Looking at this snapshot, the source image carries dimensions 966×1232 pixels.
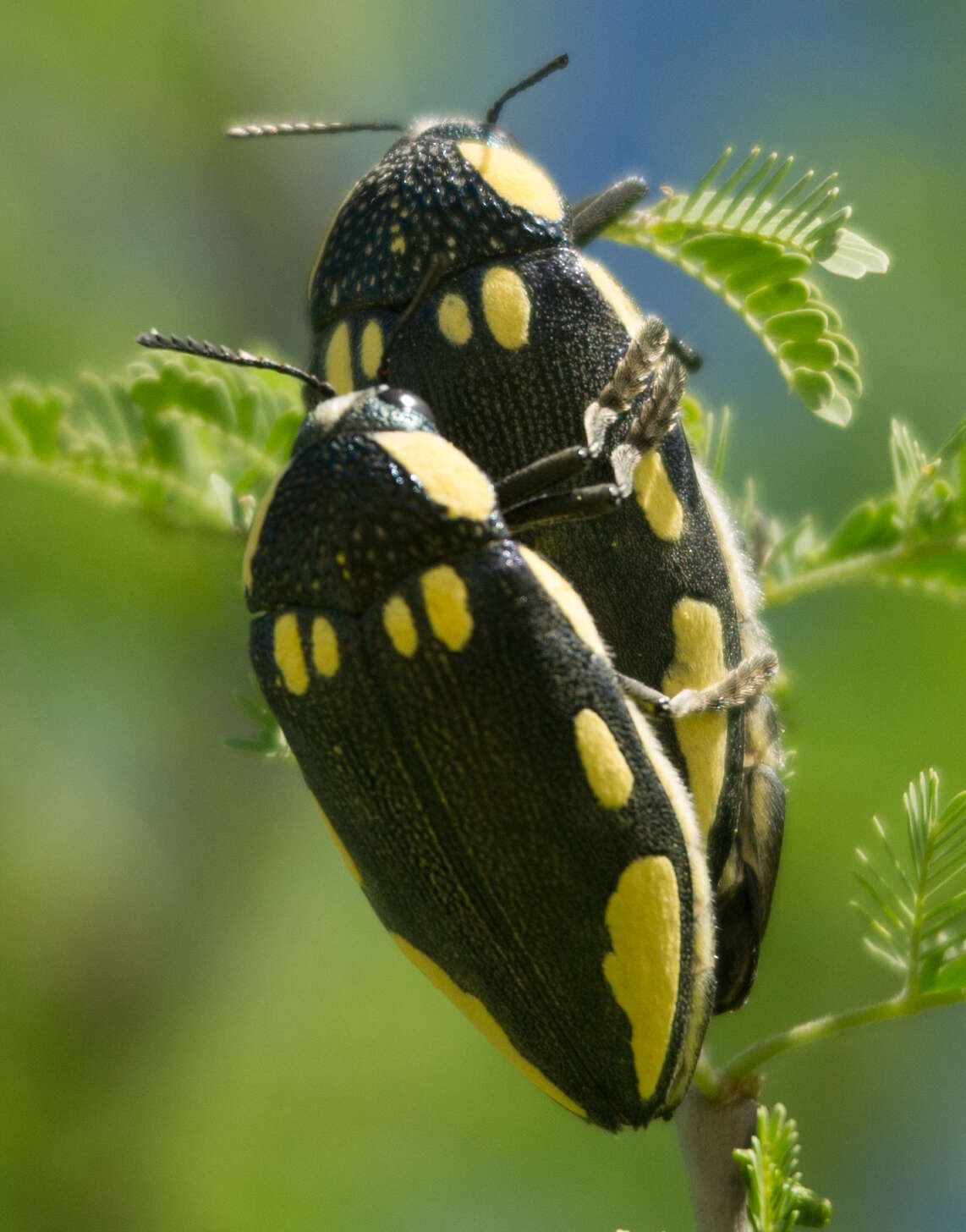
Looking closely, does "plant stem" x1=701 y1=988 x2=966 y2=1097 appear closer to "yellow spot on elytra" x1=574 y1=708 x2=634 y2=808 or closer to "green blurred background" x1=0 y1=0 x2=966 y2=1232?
"yellow spot on elytra" x1=574 y1=708 x2=634 y2=808

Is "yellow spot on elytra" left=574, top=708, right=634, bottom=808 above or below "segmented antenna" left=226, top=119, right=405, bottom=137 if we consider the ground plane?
below

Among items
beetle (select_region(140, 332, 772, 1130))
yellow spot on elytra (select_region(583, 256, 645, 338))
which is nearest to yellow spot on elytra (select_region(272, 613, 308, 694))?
beetle (select_region(140, 332, 772, 1130))

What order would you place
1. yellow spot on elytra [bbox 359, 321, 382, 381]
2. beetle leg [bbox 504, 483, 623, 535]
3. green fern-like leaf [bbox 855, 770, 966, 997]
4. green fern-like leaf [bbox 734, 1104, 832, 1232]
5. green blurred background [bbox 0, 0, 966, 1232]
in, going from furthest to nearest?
green blurred background [bbox 0, 0, 966, 1232], yellow spot on elytra [bbox 359, 321, 382, 381], beetle leg [bbox 504, 483, 623, 535], green fern-like leaf [bbox 855, 770, 966, 997], green fern-like leaf [bbox 734, 1104, 832, 1232]

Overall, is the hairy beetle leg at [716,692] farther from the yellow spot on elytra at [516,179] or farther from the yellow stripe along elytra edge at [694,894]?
the yellow spot on elytra at [516,179]

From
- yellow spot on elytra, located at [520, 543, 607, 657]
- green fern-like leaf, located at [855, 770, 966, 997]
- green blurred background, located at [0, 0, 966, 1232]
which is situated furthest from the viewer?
green blurred background, located at [0, 0, 966, 1232]

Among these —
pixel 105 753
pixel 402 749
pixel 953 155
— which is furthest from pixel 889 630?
pixel 105 753

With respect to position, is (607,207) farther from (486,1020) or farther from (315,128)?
(486,1020)

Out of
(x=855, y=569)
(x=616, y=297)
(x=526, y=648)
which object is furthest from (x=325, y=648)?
(x=855, y=569)

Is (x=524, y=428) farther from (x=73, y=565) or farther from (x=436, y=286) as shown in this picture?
(x=73, y=565)
